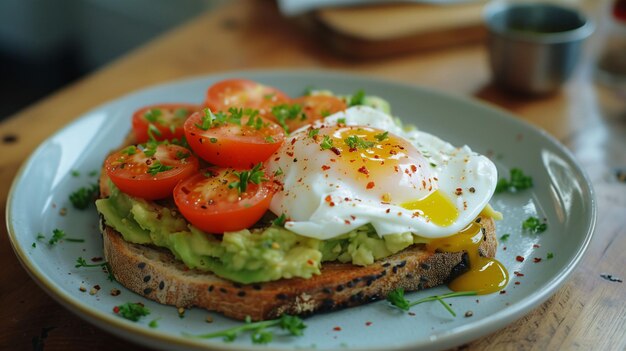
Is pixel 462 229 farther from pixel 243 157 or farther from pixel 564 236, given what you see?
pixel 243 157

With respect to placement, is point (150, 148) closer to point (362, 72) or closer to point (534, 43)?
point (362, 72)

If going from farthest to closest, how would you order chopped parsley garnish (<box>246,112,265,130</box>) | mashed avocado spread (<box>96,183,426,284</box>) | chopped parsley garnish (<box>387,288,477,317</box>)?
chopped parsley garnish (<box>246,112,265,130</box>) < chopped parsley garnish (<box>387,288,477,317</box>) < mashed avocado spread (<box>96,183,426,284</box>)

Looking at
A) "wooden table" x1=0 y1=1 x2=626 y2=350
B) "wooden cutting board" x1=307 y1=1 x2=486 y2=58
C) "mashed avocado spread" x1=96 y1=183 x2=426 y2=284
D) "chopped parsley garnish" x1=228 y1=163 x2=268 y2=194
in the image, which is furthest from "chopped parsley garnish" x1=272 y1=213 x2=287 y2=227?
"wooden cutting board" x1=307 y1=1 x2=486 y2=58

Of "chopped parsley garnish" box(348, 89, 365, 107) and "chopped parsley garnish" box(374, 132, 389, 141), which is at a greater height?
"chopped parsley garnish" box(374, 132, 389, 141)

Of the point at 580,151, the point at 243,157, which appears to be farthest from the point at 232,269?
the point at 580,151

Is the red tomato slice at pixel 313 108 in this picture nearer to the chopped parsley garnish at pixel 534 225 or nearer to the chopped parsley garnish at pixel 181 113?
the chopped parsley garnish at pixel 181 113

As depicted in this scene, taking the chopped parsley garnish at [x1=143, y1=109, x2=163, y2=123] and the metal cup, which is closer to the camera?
the chopped parsley garnish at [x1=143, y1=109, x2=163, y2=123]

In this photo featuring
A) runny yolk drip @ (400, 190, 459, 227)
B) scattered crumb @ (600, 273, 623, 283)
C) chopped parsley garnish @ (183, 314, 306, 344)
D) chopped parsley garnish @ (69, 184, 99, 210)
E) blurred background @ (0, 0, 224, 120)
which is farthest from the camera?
blurred background @ (0, 0, 224, 120)

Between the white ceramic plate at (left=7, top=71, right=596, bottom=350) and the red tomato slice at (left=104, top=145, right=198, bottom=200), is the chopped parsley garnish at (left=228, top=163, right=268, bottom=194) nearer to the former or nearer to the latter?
the red tomato slice at (left=104, top=145, right=198, bottom=200)

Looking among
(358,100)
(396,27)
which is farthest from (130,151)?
(396,27)
